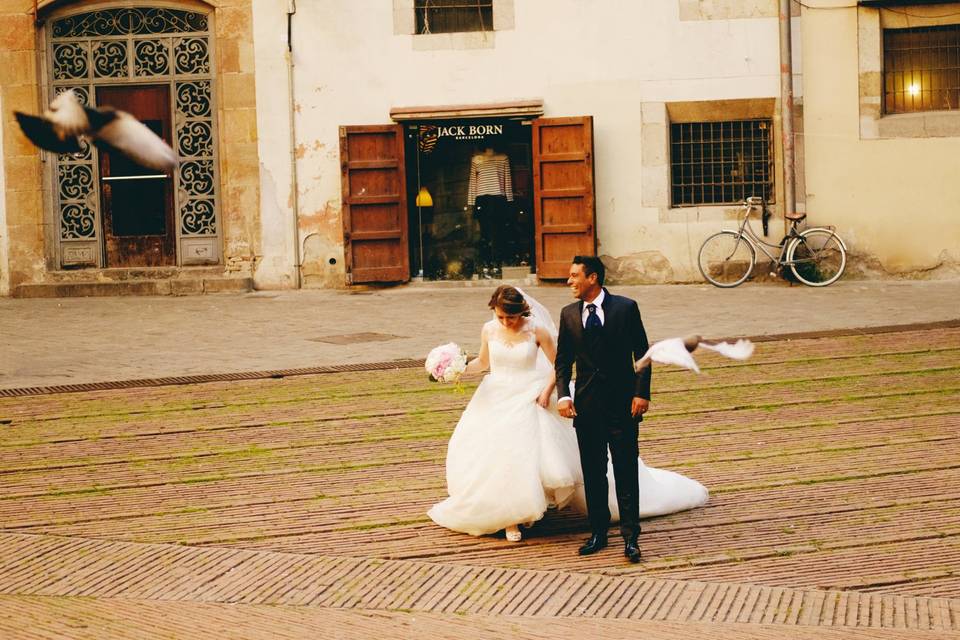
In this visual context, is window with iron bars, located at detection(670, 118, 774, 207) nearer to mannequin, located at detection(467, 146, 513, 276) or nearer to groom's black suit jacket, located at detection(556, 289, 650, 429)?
mannequin, located at detection(467, 146, 513, 276)

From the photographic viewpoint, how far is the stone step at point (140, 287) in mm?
20141

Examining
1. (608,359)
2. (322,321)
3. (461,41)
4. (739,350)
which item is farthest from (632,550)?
(461,41)

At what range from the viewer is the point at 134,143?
12.5ft

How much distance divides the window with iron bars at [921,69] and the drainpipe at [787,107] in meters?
1.44

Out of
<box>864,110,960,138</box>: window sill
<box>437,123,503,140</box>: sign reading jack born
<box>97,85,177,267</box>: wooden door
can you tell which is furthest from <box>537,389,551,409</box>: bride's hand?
<box>97,85,177,267</box>: wooden door

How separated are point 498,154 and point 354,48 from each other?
8.65 feet

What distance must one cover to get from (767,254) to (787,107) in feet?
7.01

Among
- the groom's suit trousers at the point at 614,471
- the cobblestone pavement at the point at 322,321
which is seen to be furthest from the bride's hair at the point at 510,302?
the cobblestone pavement at the point at 322,321

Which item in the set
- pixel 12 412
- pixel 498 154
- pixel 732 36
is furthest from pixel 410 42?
pixel 12 412

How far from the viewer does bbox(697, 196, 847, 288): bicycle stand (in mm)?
19234

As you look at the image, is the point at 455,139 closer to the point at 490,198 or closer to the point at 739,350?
the point at 490,198

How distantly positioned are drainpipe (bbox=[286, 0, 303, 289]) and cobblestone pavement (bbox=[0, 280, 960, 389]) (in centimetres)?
53

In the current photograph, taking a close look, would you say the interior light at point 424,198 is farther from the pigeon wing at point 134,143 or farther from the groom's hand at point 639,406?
the pigeon wing at point 134,143

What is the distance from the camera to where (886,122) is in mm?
19547
